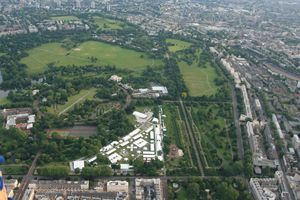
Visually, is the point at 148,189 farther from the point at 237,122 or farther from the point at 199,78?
the point at 199,78

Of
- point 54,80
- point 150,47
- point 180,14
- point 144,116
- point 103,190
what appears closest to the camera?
point 103,190

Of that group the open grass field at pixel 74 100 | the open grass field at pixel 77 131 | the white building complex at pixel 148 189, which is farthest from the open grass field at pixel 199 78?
the white building complex at pixel 148 189

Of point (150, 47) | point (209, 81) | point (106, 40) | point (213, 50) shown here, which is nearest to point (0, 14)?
point (106, 40)

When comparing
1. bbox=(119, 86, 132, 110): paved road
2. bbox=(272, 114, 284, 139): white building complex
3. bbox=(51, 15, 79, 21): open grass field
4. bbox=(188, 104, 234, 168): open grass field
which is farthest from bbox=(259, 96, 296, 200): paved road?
bbox=(51, 15, 79, 21): open grass field

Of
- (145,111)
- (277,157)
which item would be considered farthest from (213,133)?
(145,111)

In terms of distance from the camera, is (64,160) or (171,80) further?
(171,80)

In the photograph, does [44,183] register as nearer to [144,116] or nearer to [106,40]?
[144,116]

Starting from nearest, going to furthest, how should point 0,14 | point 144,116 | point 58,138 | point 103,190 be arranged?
point 103,190
point 58,138
point 144,116
point 0,14
